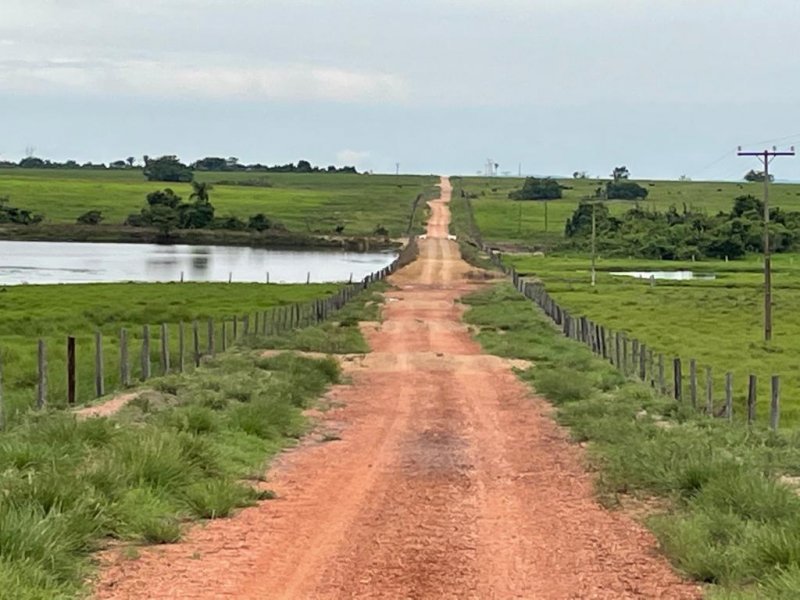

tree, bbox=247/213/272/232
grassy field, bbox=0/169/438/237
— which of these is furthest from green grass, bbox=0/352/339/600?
grassy field, bbox=0/169/438/237

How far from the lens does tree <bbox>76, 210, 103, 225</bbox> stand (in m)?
126

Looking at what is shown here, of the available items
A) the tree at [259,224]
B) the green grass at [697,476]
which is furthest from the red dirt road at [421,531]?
the tree at [259,224]

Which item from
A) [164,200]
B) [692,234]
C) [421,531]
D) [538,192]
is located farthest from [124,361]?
[538,192]

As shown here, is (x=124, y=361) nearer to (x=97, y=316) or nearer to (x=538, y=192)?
(x=97, y=316)

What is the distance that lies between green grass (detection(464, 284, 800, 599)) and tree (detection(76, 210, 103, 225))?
358 ft

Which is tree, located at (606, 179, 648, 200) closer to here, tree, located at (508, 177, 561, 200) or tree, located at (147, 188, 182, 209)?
tree, located at (508, 177, 561, 200)

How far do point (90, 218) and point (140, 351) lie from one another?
102 metres

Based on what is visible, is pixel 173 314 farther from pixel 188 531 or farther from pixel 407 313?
pixel 188 531

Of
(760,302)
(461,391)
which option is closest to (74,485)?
(461,391)

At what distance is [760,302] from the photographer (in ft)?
189

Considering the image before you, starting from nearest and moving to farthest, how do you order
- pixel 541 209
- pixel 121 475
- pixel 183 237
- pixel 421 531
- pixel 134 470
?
pixel 421 531
pixel 121 475
pixel 134 470
pixel 183 237
pixel 541 209

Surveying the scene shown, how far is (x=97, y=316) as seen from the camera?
141 ft

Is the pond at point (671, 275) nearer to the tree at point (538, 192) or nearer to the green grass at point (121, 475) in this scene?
the green grass at point (121, 475)

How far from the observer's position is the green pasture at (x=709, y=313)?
31.6 m
